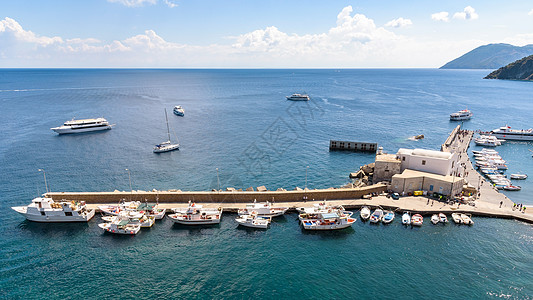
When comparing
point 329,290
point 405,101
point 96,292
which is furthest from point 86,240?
point 405,101

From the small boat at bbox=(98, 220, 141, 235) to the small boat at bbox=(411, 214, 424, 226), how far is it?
46.4 m

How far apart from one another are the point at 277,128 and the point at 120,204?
81606mm

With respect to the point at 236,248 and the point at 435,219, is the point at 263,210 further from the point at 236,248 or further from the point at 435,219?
the point at 435,219

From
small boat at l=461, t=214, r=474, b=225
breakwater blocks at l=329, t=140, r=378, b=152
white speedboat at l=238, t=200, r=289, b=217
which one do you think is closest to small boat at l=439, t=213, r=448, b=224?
small boat at l=461, t=214, r=474, b=225

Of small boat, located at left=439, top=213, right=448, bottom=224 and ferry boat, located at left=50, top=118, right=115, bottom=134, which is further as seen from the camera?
ferry boat, located at left=50, top=118, right=115, bottom=134

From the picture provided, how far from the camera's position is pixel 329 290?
37.2 m

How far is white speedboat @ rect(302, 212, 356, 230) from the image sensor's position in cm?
5003

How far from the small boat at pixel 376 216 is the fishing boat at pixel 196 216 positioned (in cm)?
2672

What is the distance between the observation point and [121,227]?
48844 mm

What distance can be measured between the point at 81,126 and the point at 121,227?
300ft

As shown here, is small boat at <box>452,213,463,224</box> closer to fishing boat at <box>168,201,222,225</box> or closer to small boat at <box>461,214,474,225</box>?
small boat at <box>461,214,474,225</box>

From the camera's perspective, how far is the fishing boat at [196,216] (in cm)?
5147

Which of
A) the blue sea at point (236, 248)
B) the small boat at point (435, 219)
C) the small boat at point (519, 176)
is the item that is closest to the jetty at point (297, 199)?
the small boat at point (435, 219)

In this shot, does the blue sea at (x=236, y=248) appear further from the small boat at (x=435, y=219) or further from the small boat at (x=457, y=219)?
the small boat at (x=435, y=219)
